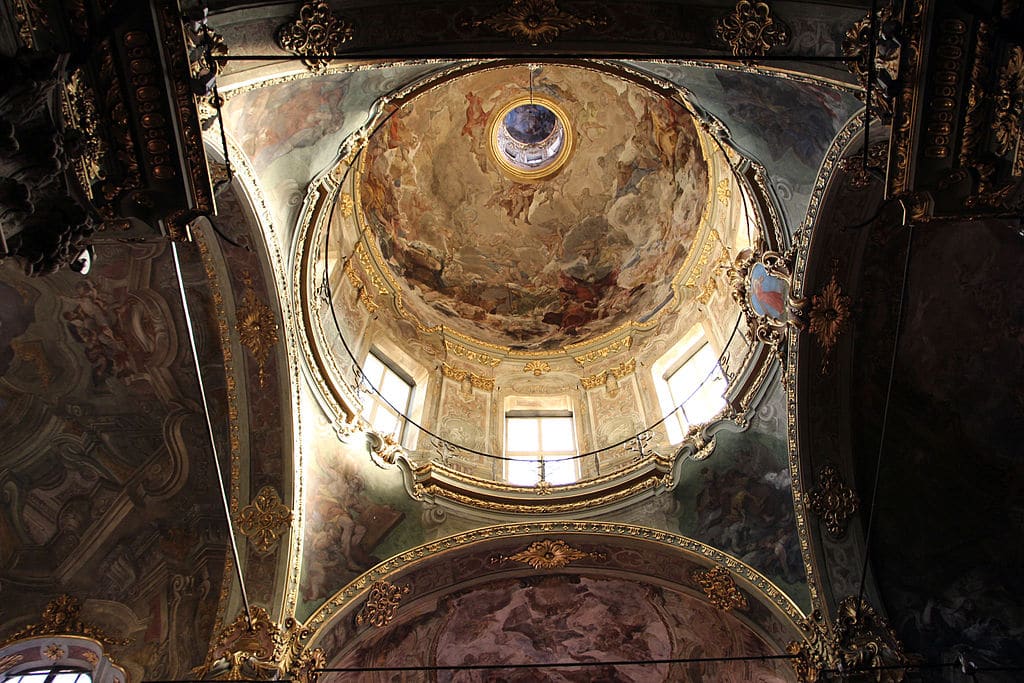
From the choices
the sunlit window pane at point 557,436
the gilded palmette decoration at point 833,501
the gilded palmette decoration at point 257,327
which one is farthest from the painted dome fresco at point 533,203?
the gilded palmette decoration at point 833,501

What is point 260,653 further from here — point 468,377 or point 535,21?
point 535,21

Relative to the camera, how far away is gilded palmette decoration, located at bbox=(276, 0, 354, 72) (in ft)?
25.1

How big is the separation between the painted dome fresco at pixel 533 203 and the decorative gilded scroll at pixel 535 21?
927 centimetres

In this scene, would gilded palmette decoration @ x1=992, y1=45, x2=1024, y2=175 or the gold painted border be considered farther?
the gold painted border

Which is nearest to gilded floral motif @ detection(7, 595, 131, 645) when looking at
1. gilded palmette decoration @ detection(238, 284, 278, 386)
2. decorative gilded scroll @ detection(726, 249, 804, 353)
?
gilded palmette decoration @ detection(238, 284, 278, 386)

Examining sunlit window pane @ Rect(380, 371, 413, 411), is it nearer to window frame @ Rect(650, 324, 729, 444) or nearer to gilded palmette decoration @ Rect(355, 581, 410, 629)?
gilded palmette decoration @ Rect(355, 581, 410, 629)

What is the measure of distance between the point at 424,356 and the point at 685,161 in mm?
6899

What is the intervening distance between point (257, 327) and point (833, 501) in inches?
355

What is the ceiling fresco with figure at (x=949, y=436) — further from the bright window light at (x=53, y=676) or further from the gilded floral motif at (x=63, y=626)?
the bright window light at (x=53, y=676)

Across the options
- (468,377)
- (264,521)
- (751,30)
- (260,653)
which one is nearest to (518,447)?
(468,377)

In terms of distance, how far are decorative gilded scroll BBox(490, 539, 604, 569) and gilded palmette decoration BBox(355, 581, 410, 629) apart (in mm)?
1673

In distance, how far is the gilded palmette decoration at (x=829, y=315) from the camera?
11.7 meters

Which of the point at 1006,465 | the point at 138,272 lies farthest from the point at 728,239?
the point at 138,272

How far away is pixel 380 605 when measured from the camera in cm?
1269
